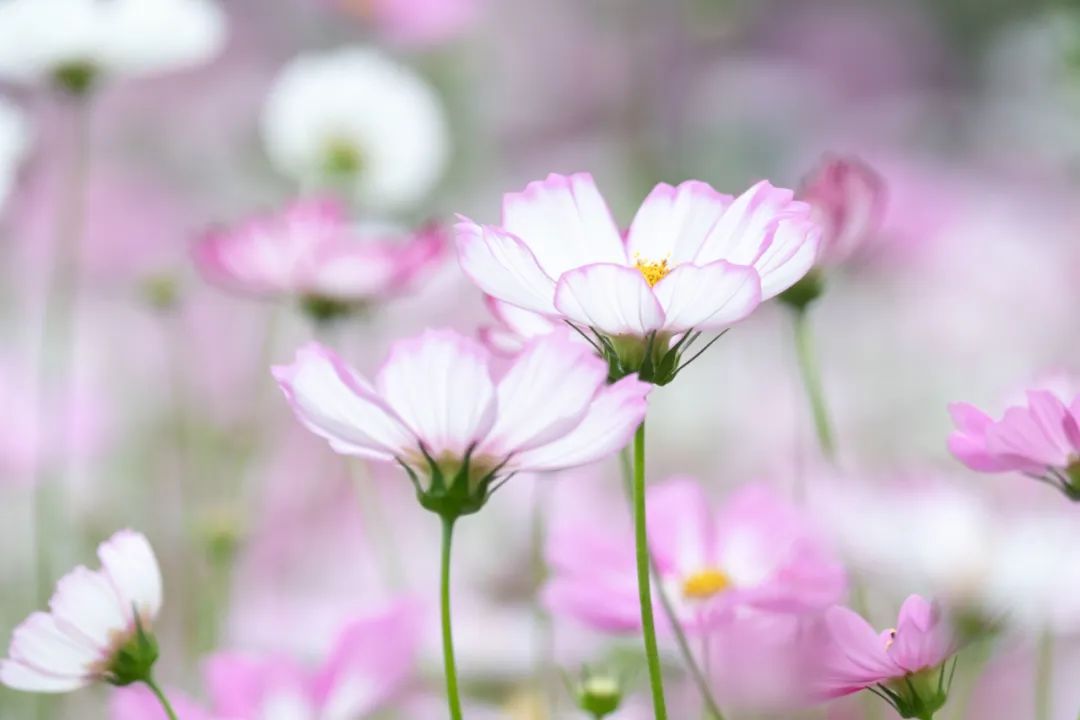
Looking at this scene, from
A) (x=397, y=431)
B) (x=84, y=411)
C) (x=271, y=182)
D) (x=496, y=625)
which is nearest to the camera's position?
(x=397, y=431)

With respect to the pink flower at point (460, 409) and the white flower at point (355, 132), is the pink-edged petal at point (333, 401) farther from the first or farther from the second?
the white flower at point (355, 132)

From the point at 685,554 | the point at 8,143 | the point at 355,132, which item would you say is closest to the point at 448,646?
the point at 685,554

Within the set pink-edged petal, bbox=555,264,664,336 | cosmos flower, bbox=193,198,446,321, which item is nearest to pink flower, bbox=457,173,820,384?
Result: pink-edged petal, bbox=555,264,664,336

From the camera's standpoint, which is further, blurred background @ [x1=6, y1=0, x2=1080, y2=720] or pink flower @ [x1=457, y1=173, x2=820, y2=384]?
blurred background @ [x1=6, y1=0, x2=1080, y2=720]

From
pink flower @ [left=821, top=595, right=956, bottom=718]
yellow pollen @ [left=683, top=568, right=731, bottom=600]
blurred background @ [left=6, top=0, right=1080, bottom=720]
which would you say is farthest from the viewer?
blurred background @ [left=6, top=0, right=1080, bottom=720]

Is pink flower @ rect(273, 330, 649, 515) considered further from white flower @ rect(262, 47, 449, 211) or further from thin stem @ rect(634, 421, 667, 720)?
white flower @ rect(262, 47, 449, 211)

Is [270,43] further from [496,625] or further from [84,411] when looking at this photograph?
[496,625]

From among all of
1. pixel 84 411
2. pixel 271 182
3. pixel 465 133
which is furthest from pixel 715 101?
pixel 84 411
